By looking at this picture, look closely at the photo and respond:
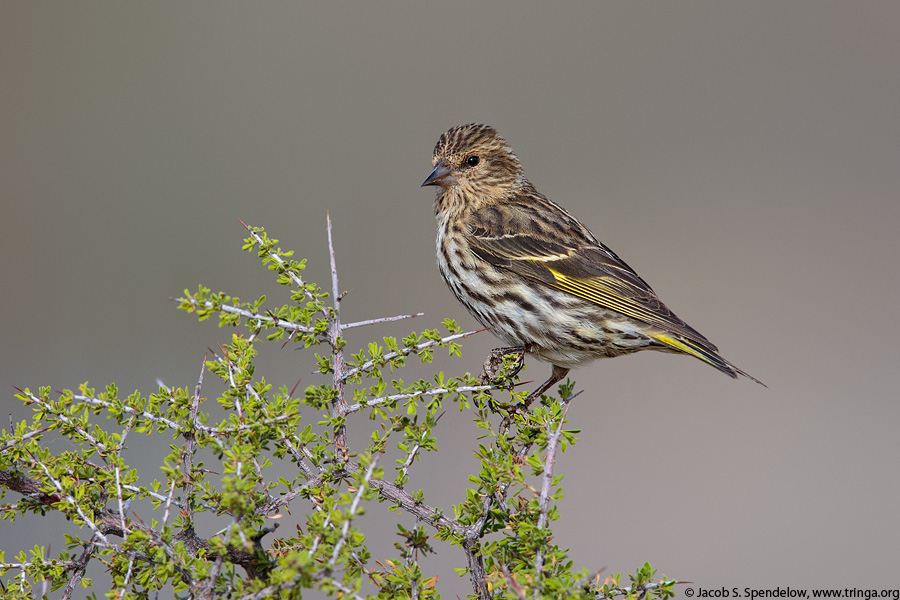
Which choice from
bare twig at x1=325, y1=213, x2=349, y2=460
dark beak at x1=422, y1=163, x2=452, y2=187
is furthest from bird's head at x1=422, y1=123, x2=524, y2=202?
bare twig at x1=325, y1=213, x2=349, y2=460

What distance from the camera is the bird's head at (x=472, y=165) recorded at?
488 centimetres

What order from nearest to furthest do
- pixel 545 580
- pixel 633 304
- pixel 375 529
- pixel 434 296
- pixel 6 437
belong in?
pixel 545 580
pixel 6 437
pixel 633 304
pixel 375 529
pixel 434 296

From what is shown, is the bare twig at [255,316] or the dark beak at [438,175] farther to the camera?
the dark beak at [438,175]

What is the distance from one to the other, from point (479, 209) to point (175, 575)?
122 inches

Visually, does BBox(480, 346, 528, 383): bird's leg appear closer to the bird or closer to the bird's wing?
the bird

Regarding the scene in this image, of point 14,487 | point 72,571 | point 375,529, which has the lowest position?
point 72,571

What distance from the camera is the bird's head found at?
16.0 feet

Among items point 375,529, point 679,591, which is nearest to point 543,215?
point 375,529

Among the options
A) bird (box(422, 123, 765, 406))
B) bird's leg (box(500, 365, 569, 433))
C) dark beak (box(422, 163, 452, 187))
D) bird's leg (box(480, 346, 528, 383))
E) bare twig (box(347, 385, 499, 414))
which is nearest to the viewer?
bare twig (box(347, 385, 499, 414))

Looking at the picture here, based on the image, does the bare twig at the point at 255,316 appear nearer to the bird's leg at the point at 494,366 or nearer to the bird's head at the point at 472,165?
the bird's leg at the point at 494,366

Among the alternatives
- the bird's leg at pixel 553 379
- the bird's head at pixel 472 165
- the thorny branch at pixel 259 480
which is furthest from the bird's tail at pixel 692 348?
the thorny branch at pixel 259 480

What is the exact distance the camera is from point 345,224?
8352mm

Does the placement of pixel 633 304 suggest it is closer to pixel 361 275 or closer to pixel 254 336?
pixel 254 336

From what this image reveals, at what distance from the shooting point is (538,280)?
434 centimetres
